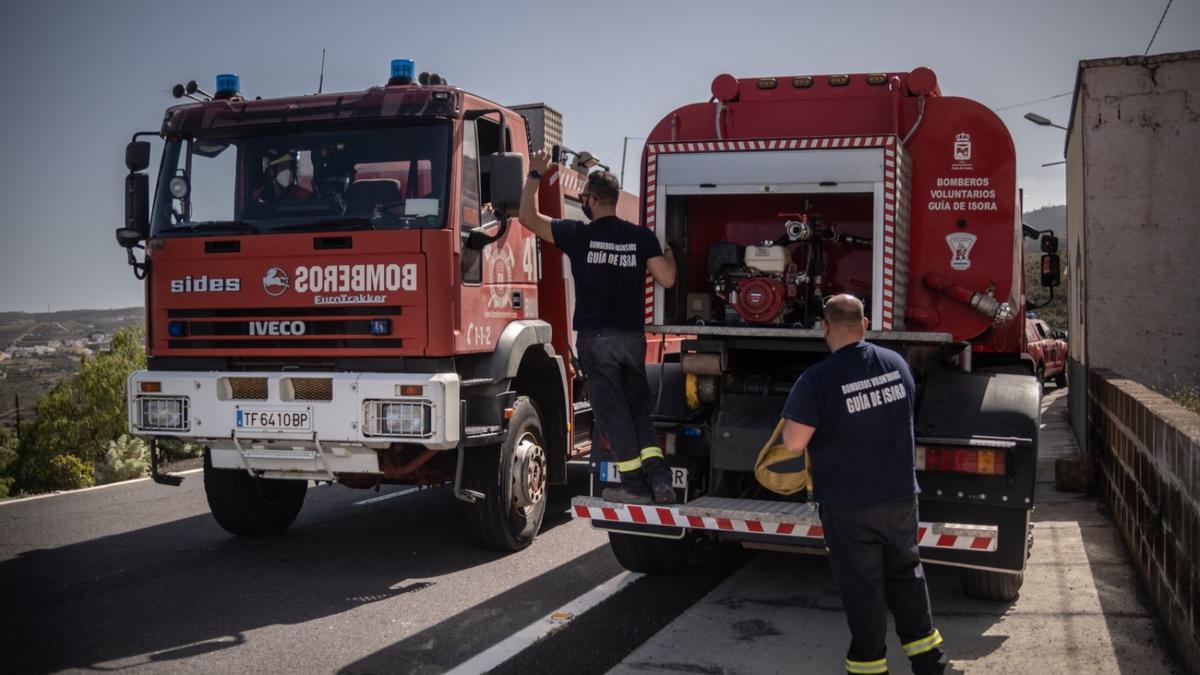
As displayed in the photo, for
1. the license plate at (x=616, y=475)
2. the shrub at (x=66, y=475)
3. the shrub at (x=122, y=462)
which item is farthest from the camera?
the shrub at (x=122, y=462)

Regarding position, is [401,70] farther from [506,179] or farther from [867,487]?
[867,487]

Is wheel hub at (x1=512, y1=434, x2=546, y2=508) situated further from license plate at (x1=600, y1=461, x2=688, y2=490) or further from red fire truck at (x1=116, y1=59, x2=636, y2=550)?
license plate at (x1=600, y1=461, x2=688, y2=490)

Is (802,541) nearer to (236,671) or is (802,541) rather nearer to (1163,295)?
(236,671)

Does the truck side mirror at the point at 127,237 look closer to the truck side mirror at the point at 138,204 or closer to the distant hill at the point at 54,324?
the truck side mirror at the point at 138,204

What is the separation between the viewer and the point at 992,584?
6273 millimetres

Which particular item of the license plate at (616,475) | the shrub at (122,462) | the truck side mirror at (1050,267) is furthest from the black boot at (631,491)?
the shrub at (122,462)

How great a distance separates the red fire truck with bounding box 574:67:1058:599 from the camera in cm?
593

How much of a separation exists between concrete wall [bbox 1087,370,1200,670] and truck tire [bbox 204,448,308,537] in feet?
19.9

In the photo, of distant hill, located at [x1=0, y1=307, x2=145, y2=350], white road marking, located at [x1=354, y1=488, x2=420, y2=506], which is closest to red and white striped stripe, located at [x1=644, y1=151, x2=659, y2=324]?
white road marking, located at [x1=354, y1=488, x2=420, y2=506]

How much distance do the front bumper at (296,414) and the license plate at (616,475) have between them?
1.05 m

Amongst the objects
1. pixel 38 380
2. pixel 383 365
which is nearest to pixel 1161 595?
pixel 383 365

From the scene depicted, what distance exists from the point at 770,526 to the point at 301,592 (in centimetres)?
305

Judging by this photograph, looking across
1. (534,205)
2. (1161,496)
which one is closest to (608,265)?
(534,205)

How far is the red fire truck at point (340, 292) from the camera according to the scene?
7.00 meters
